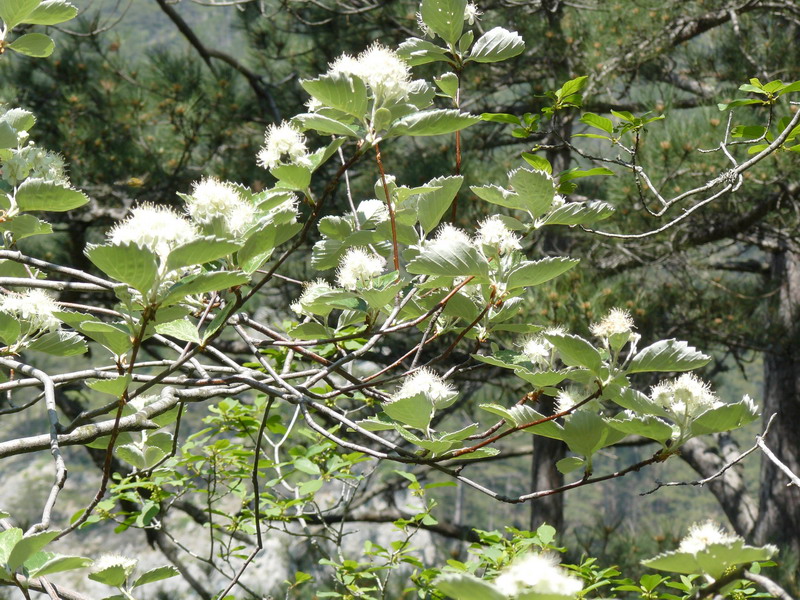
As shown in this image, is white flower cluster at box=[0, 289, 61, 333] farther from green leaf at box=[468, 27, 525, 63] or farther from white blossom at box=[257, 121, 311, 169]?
green leaf at box=[468, 27, 525, 63]

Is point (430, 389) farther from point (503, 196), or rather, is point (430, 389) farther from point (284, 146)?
point (284, 146)

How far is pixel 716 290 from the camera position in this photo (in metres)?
3.99

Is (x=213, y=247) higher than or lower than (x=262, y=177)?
lower

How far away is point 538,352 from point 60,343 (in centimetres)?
54

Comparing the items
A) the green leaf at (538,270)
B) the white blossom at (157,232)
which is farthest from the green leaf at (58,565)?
the green leaf at (538,270)

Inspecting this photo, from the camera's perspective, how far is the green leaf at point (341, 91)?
0.69 m

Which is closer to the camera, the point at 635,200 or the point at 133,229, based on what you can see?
the point at 133,229

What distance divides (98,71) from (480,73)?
1.95 meters

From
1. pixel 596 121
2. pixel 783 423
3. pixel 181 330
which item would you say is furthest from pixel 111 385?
pixel 783 423

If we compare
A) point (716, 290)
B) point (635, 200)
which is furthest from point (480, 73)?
point (716, 290)

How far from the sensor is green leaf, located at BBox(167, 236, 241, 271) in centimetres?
57

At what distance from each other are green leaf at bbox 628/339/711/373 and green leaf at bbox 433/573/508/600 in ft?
1.35

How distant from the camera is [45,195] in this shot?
81 centimetres

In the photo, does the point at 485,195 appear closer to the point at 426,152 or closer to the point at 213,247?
the point at 213,247
